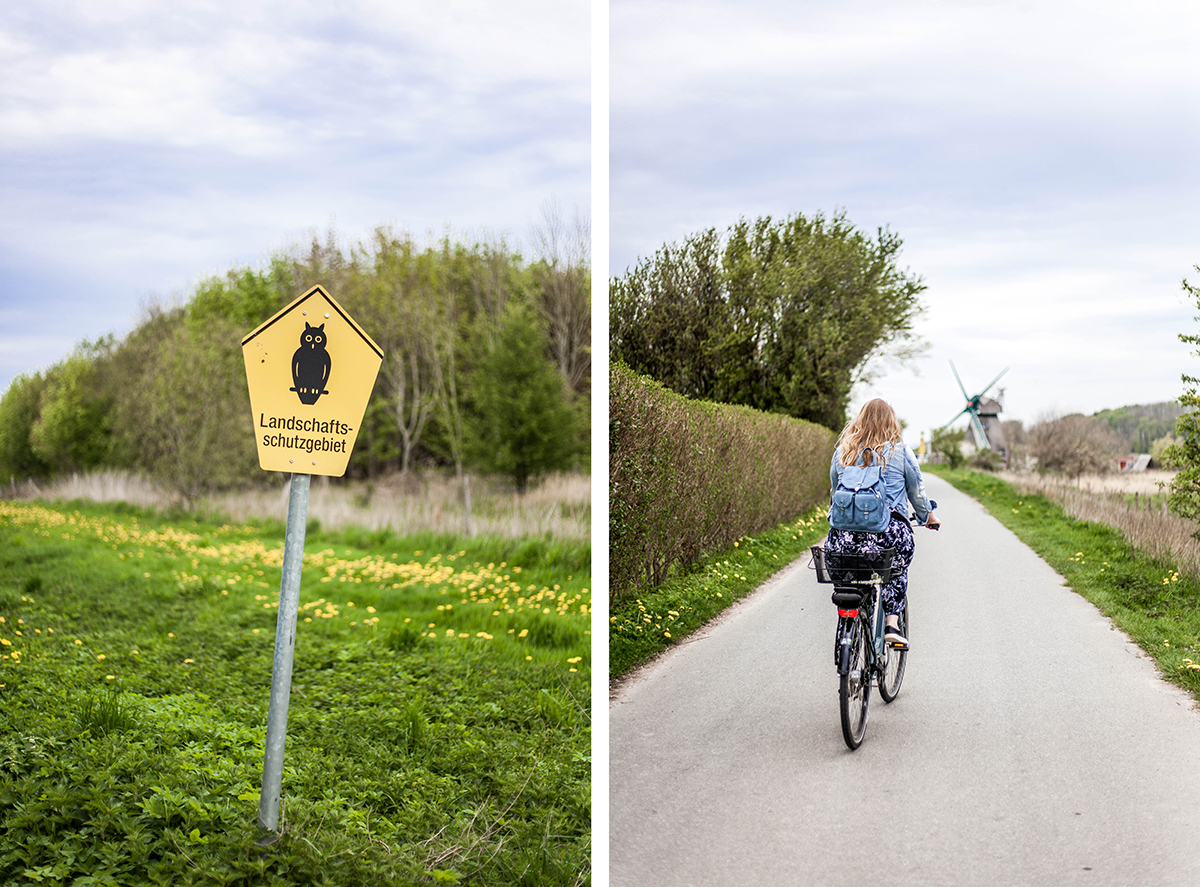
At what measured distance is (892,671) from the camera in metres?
2.58

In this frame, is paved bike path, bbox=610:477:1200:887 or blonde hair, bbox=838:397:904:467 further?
blonde hair, bbox=838:397:904:467

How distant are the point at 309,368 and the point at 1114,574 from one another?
8.69ft

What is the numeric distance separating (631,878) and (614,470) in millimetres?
1464

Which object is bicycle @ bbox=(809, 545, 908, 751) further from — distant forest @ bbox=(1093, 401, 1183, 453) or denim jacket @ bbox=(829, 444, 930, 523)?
distant forest @ bbox=(1093, 401, 1183, 453)

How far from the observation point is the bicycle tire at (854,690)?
2381mm

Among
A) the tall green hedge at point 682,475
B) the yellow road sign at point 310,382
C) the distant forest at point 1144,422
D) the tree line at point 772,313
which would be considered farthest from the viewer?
the tall green hedge at point 682,475

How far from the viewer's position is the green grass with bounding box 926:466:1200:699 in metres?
2.46

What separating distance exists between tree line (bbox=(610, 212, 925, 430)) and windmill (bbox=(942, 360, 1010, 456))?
0.86 feet

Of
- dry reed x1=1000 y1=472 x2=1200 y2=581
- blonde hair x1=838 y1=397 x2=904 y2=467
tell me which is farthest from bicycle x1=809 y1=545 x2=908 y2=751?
dry reed x1=1000 y1=472 x2=1200 y2=581

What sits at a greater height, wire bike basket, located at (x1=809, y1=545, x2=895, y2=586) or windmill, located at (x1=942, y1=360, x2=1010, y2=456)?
windmill, located at (x1=942, y1=360, x2=1010, y2=456)

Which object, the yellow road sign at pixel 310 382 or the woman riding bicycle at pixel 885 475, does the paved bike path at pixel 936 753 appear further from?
the yellow road sign at pixel 310 382

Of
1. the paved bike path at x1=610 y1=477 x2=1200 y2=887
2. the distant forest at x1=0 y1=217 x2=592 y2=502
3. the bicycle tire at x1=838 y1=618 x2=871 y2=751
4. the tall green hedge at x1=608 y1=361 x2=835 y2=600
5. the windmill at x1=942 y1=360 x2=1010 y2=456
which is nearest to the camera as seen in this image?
the paved bike path at x1=610 y1=477 x2=1200 y2=887

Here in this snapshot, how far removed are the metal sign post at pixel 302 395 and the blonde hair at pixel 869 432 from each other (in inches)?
59.5

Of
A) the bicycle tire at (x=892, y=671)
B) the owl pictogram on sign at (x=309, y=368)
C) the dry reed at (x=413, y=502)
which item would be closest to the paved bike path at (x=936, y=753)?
the bicycle tire at (x=892, y=671)
